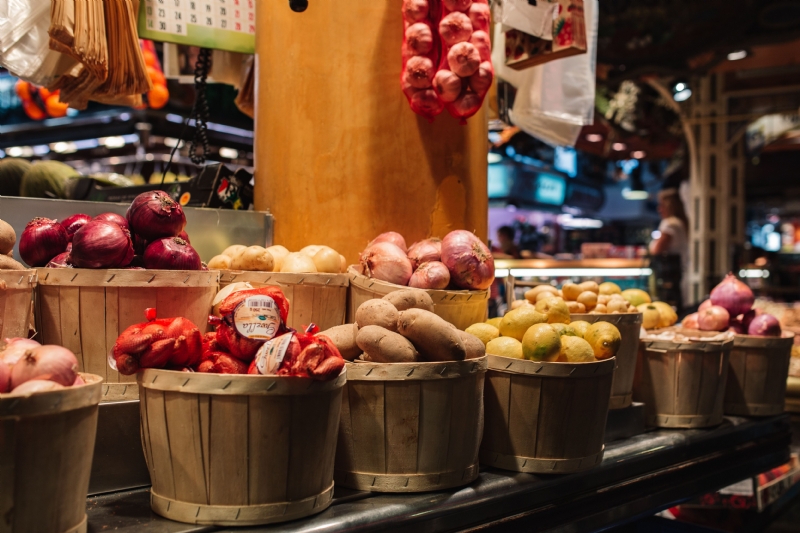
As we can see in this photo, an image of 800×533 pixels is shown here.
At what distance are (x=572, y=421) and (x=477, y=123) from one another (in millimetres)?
1602

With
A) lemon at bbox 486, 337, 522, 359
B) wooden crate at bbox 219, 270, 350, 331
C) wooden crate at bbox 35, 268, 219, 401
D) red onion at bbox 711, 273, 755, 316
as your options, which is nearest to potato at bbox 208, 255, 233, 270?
wooden crate at bbox 219, 270, 350, 331

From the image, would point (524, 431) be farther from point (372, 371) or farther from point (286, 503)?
point (286, 503)

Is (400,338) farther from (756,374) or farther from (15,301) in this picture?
(756,374)

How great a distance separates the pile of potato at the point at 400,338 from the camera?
6.49ft

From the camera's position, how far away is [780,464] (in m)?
3.53

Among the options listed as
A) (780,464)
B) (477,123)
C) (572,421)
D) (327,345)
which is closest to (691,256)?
(780,464)

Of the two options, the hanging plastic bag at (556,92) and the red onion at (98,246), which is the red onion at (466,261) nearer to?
the red onion at (98,246)

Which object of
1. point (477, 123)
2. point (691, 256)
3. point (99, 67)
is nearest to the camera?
point (99, 67)

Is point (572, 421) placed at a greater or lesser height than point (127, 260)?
lesser

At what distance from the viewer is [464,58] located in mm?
2793

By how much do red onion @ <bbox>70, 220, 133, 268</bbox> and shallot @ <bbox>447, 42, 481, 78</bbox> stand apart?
4.90 ft

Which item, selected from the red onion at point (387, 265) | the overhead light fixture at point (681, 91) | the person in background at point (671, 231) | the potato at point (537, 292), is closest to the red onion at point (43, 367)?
the red onion at point (387, 265)

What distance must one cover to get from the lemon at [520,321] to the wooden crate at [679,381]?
93 cm

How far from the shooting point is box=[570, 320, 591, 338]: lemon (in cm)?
257
